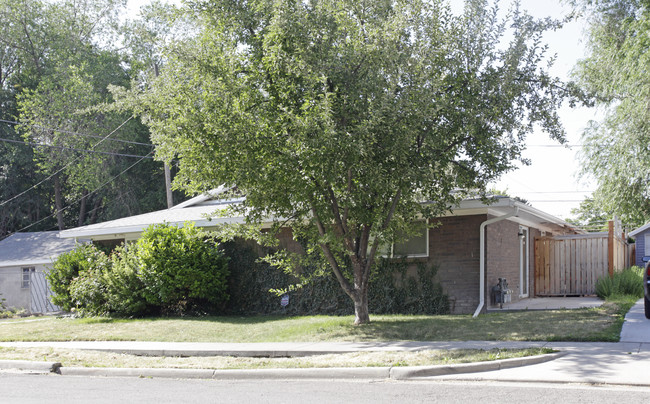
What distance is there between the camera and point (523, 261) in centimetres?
1983

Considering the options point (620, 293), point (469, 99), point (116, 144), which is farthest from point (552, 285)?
point (116, 144)

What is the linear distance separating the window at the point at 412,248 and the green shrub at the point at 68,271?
9.32 metres

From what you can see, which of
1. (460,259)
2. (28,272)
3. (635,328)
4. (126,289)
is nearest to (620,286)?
(460,259)

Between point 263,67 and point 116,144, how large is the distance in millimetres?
28419

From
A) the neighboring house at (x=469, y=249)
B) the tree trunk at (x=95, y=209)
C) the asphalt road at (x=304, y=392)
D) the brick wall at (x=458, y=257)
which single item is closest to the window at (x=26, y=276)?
the neighboring house at (x=469, y=249)

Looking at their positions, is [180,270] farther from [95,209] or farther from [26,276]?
[95,209]

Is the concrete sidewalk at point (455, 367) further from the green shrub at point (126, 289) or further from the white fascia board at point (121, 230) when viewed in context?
the white fascia board at point (121, 230)

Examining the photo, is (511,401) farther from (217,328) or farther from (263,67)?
(217,328)

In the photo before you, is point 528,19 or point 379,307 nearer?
point 528,19

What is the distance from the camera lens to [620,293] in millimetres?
17906

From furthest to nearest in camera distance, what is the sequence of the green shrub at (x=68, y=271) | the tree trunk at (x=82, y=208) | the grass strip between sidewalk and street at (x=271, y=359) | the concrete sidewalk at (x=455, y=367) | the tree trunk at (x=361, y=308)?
the tree trunk at (x=82, y=208) < the green shrub at (x=68, y=271) < the tree trunk at (x=361, y=308) < the grass strip between sidewalk and street at (x=271, y=359) < the concrete sidewalk at (x=455, y=367)

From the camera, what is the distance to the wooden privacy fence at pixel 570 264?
20.2 metres

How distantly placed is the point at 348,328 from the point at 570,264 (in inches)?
430

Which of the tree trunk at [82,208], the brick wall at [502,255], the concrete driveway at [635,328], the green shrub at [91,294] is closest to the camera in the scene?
the concrete driveway at [635,328]
